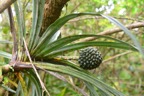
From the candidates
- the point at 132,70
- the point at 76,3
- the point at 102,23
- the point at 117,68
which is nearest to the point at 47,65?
the point at 76,3

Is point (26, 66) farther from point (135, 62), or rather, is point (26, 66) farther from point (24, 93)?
point (135, 62)

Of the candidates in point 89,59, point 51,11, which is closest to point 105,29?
point 51,11

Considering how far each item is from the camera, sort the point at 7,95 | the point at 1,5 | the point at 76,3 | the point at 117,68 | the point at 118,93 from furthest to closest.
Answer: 1. the point at 117,68
2. the point at 76,3
3. the point at 7,95
4. the point at 118,93
5. the point at 1,5

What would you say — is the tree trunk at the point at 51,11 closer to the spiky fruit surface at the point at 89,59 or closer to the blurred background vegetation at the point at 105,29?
the blurred background vegetation at the point at 105,29

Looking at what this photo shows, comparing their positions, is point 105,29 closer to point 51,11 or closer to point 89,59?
point 51,11

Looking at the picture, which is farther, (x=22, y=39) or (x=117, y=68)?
(x=117, y=68)
